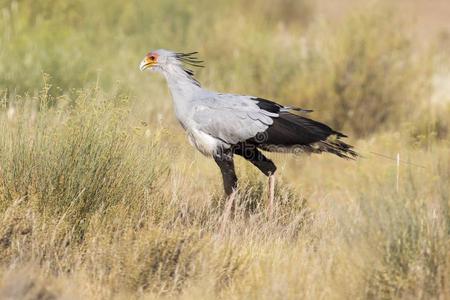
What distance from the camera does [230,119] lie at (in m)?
6.47

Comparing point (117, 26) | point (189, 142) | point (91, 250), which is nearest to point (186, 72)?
point (189, 142)

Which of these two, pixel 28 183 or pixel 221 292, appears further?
pixel 28 183

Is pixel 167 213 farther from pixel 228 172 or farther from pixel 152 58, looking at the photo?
pixel 152 58

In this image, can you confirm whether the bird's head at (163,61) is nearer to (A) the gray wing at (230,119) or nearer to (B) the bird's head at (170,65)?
(B) the bird's head at (170,65)

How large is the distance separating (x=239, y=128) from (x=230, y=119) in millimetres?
102

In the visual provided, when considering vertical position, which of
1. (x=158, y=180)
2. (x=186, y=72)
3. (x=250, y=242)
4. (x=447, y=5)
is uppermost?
(x=447, y=5)

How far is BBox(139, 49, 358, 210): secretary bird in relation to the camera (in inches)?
255

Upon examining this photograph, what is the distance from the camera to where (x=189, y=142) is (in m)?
6.62

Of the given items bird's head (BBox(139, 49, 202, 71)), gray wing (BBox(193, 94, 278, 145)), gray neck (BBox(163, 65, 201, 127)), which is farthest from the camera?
bird's head (BBox(139, 49, 202, 71))

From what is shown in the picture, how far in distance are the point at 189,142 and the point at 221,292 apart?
2044 millimetres

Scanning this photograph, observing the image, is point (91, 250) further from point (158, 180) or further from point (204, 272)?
point (158, 180)

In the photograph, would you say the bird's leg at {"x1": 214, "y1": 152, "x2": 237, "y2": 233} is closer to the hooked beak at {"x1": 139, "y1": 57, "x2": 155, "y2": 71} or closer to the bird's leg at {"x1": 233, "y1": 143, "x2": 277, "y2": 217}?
the bird's leg at {"x1": 233, "y1": 143, "x2": 277, "y2": 217}

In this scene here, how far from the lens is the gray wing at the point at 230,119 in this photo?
6.46 meters

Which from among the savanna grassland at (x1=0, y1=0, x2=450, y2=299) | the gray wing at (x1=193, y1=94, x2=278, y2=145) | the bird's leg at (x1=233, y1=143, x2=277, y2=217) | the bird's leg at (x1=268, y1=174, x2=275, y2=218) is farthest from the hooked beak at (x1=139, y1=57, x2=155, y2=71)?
the bird's leg at (x1=268, y1=174, x2=275, y2=218)
